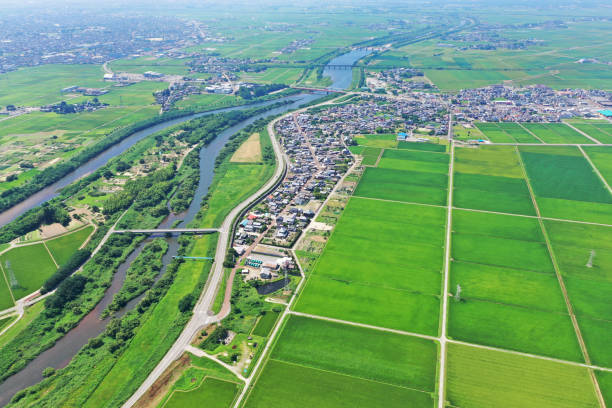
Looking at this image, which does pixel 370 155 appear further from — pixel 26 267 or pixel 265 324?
pixel 26 267

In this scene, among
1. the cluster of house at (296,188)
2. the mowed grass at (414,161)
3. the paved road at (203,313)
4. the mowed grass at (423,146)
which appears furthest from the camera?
the mowed grass at (423,146)

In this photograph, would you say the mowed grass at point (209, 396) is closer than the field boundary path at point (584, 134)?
Yes

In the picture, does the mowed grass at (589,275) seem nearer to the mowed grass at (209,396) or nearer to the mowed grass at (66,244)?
the mowed grass at (209,396)

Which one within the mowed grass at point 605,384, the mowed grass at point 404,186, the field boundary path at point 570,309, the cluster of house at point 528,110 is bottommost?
the mowed grass at point 605,384

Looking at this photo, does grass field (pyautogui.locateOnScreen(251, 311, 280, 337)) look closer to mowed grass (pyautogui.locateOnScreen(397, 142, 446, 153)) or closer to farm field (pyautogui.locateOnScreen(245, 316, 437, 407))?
farm field (pyautogui.locateOnScreen(245, 316, 437, 407))

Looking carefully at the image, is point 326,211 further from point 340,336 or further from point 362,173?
point 340,336

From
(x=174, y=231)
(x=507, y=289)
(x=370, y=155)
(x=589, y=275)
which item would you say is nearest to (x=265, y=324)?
(x=174, y=231)

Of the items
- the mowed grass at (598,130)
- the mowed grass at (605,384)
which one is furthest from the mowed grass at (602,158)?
the mowed grass at (605,384)
